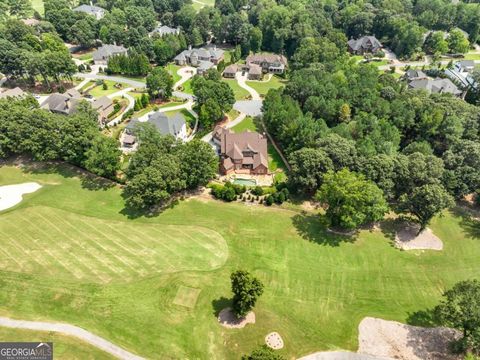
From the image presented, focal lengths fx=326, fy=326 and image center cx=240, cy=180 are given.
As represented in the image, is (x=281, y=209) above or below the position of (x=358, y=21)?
below

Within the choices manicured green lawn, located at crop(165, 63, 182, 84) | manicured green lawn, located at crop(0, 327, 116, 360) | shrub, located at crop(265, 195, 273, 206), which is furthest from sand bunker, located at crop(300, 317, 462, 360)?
manicured green lawn, located at crop(165, 63, 182, 84)

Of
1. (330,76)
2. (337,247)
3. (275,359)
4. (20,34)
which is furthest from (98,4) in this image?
(275,359)

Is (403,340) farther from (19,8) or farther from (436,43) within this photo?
(19,8)

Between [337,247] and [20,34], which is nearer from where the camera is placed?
[337,247]

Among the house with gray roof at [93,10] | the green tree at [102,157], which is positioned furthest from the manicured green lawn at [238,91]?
the house with gray roof at [93,10]

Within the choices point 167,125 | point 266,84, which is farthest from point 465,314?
point 266,84

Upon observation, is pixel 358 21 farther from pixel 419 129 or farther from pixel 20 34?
pixel 20 34

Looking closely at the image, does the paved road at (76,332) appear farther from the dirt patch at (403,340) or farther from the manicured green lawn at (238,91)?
the manicured green lawn at (238,91)
